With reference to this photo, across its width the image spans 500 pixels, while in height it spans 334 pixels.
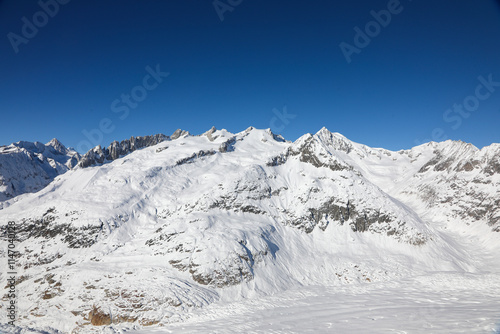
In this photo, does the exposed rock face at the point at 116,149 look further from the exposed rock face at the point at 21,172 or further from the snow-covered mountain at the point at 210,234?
the exposed rock face at the point at 21,172

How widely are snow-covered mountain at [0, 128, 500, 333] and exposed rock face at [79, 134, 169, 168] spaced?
97cm

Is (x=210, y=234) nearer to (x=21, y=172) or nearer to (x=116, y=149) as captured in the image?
(x=116, y=149)

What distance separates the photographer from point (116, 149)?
114688 millimetres

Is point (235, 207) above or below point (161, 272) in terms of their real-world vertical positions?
above

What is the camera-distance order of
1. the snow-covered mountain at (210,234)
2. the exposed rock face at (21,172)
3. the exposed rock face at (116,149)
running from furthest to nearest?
the exposed rock face at (21,172) → the exposed rock face at (116,149) → the snow-covered mountain at (210,234)

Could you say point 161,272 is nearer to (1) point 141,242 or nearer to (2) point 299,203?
(1) point 141,242

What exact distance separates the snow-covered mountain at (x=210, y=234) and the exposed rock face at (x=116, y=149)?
0.97 meters

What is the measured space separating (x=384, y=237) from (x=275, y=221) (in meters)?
27.8

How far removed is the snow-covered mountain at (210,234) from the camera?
148ft

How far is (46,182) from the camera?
6319 inches

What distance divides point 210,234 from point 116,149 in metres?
80.6

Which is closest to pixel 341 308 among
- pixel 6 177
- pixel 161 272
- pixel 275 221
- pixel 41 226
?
pixel 161 272

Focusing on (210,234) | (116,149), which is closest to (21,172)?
(116,149)

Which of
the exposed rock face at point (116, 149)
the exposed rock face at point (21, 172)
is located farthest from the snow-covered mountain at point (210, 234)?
the exposed rock face at point (21, 172)
